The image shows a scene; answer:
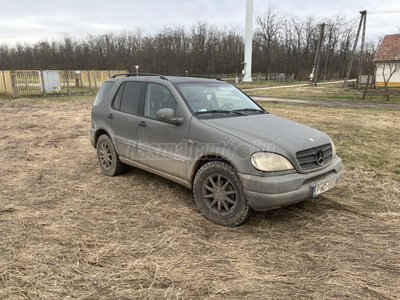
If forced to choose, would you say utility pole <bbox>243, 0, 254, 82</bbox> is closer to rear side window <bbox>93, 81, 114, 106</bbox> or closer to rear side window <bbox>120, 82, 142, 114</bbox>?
rear side window <bbox>93, 81, 114, 106</bbox>

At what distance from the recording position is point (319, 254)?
9.81ft

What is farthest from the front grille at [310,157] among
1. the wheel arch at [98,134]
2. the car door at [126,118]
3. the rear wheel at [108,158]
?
the wheel arch at [98,134]

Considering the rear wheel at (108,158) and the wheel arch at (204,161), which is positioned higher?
the wheel arch at (204,161)

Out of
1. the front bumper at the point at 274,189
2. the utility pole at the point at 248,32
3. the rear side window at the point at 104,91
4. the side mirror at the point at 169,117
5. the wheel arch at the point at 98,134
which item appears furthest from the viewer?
the utility pole at the point at 248,32

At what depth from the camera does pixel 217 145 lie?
3.48 meters

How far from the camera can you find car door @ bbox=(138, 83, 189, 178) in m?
3.90

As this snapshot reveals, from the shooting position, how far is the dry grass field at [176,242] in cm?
250

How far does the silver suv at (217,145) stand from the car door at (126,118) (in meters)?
0.02

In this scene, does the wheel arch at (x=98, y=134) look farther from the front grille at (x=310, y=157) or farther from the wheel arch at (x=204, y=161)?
the front grille at (x=310, y=157)

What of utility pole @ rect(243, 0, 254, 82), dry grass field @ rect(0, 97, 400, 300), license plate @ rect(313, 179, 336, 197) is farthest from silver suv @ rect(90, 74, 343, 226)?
utility pole @ rect(243, 0, 254, 82)

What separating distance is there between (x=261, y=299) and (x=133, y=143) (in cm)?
294

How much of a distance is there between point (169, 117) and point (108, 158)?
6.44ft

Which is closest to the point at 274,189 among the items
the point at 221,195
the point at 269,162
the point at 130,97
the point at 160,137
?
the point at 269,162

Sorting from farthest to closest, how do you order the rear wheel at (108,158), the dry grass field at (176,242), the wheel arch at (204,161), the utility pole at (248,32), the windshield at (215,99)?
1. the utility pole at (248,32)
2. the rear wheel at (108,158)
3. the windshield at (215,99)
4. the wheel arch at (204,161)
5. the dry grass field at (176,242)
